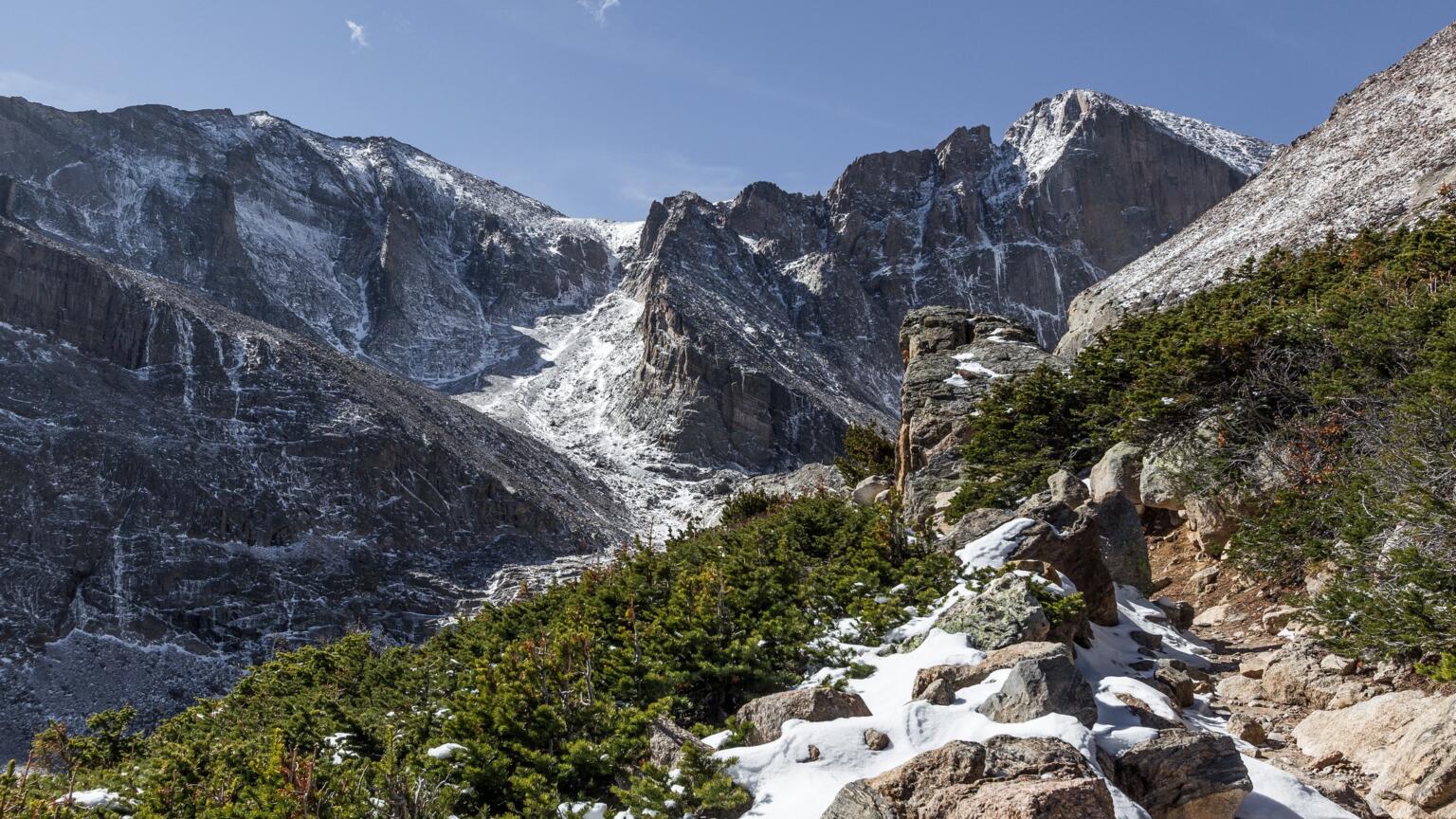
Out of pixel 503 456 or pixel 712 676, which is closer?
pixel 712 676

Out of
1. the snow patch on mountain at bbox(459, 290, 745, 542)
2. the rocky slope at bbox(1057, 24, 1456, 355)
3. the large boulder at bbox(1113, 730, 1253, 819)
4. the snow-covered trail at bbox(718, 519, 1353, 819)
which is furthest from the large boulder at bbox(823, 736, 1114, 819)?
the snow patch on mountain at bbox(459, 290, 745, 542)

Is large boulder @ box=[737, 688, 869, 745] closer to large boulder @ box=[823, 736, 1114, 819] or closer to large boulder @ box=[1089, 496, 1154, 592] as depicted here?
large boulder @ box=[823, 736, 1114, 819]

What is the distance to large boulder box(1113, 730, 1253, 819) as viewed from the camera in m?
5.88

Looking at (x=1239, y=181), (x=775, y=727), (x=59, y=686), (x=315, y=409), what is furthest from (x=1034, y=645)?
(x=1239, y=181)

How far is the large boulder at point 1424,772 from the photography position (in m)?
5.87

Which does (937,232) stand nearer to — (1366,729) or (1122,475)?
(1122,475)

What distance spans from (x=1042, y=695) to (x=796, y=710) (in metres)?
1.78

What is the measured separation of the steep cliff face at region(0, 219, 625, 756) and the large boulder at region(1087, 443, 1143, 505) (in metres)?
51.3

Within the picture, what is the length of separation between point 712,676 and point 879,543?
3115 mm

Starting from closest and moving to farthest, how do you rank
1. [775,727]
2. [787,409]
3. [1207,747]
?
[1207,747]
[775,727]
[787,409]

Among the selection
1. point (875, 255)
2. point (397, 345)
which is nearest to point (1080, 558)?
point (397, 345)

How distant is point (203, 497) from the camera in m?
67.7

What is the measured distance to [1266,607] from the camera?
1070cm

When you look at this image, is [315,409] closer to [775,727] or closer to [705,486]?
[705,486]
